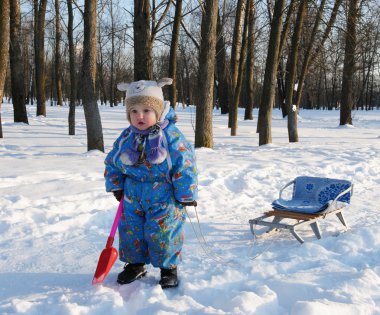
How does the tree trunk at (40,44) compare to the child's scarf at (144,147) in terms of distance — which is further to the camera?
the tree trunk at (40,44)

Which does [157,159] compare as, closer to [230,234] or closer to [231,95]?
[230,234]

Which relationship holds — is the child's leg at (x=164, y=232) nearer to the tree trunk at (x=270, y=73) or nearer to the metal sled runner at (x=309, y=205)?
the metal sled runner at (x=309, y=205)

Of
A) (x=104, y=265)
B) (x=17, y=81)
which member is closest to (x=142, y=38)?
(x=104, y=265)

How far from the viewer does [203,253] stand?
15.0 feet

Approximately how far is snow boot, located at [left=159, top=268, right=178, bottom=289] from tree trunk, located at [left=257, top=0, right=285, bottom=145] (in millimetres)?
9088

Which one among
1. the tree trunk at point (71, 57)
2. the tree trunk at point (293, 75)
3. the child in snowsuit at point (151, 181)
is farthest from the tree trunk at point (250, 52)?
the child in snowsuit at point (151, 181)

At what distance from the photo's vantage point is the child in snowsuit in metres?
3.51

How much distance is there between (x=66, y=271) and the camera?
13.4ft

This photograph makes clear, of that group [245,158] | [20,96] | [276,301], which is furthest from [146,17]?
[20,96]

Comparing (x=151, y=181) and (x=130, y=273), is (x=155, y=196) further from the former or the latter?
(x=130, y=273)

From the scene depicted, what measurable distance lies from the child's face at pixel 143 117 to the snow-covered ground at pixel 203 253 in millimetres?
1277

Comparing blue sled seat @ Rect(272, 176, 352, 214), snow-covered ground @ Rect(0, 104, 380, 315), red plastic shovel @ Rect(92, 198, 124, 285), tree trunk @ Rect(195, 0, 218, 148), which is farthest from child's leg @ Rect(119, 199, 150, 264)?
tree trunk @ Rect(195, 0, 218, 148)

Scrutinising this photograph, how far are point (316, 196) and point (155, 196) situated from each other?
9.36 feet

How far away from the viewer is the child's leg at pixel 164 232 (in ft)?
11.7
